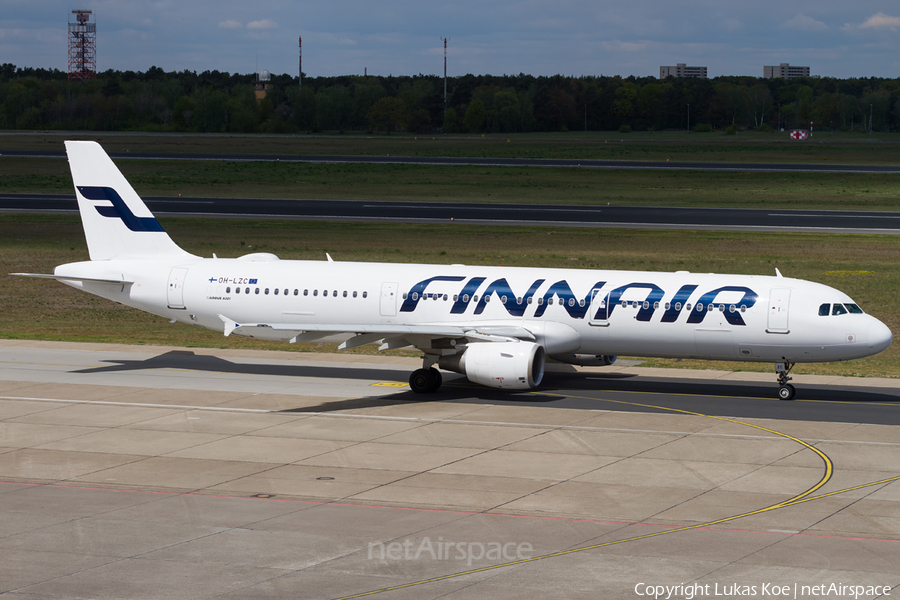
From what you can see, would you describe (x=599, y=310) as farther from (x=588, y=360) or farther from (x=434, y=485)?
(x=434, y=485)

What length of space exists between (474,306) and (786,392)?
10.7m

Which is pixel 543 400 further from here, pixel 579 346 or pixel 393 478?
pixel 393 478

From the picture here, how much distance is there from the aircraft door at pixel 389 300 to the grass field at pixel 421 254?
8600mm

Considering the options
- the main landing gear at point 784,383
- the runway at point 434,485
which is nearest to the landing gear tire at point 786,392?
the main landing gear at point 784,383

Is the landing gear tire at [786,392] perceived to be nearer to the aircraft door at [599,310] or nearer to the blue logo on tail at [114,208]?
the aircraft door at [599,310]

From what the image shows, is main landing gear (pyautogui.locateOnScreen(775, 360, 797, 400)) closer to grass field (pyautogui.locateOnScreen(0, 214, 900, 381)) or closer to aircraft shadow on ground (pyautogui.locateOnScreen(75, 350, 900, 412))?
aircraft shadow on ground (pyautogui.locateOnScreen(75, 350, 900, 412))

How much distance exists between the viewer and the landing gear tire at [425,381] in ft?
118

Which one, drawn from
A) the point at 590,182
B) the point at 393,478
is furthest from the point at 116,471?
the point at 590,182

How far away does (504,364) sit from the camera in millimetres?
33406

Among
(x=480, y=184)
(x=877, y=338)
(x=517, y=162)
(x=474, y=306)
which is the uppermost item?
(x=517, y=162)

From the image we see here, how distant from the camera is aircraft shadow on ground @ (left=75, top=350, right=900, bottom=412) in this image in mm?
35031

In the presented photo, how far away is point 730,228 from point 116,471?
64532mm

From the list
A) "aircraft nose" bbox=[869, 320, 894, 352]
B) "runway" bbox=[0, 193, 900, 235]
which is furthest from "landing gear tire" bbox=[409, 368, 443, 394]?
"runway" bbox=[0, 193, 900, 235]

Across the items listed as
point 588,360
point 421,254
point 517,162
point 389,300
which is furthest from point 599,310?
point 517,162
